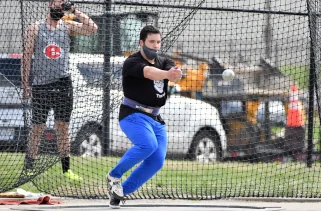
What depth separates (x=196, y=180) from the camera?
10078mm

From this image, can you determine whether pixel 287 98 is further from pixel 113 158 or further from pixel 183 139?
pixel 113 158

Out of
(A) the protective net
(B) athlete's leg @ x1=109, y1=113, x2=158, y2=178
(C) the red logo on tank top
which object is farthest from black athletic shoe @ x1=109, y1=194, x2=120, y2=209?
(C) the red logo on tank top

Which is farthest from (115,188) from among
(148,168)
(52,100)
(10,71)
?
(10,71)

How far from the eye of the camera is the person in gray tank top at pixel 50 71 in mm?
9617

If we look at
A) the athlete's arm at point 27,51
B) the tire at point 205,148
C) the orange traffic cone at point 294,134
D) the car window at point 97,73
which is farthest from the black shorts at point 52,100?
the orange traffic cone at point 294,134

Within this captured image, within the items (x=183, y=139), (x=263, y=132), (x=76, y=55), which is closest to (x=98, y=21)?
(x=76, y=55)

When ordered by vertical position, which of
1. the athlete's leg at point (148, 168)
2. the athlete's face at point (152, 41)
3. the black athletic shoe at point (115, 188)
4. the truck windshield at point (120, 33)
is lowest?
the black athletic shoe at point (115, 188)

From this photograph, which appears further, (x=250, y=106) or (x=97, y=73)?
(x=250, y=106)

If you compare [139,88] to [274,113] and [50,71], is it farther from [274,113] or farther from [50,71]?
[274,113]

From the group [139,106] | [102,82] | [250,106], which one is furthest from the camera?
[250,106]

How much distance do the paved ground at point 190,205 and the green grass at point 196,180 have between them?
0.89 feet

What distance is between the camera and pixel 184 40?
11023 millimetres

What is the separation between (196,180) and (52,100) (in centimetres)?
201

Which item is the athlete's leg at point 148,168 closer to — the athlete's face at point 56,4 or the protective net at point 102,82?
the protective net at point 102,82
